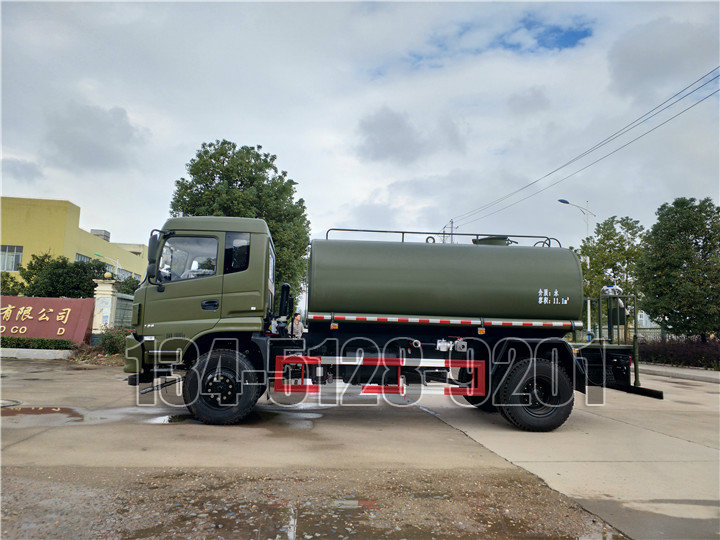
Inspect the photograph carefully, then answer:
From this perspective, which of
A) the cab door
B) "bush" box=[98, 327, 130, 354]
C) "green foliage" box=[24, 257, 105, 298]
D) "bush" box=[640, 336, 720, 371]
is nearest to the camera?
the cab door

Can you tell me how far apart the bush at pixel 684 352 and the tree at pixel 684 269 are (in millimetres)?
633

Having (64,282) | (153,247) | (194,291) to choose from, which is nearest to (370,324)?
(194,291)

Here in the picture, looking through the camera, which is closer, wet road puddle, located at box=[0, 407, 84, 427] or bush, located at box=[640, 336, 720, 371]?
wet road puddle, located at box=[0, 407, 84, 427]

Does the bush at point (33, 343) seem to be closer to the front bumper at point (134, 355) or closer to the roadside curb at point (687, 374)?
the front bumper at point (134, 355)

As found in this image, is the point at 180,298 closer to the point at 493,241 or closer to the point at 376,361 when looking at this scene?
the point at 376,361

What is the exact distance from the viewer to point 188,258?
7.91m

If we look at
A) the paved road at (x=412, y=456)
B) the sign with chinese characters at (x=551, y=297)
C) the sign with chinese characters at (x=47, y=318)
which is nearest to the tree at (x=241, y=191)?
the sign with chinese characters at (x=47, y=318)

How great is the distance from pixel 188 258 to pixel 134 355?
1.67 meters

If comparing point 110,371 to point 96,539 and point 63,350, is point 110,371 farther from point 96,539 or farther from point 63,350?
point 96,539

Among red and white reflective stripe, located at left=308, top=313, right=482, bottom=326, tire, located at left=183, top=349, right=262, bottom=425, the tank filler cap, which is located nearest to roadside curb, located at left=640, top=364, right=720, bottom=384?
the tank filler cap

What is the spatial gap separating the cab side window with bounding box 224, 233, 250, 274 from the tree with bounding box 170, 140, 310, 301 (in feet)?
40.9

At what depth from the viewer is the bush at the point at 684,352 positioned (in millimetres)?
21734

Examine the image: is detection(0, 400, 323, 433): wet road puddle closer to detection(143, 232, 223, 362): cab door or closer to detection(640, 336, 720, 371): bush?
detection(143, 232, 223, 362): cab door

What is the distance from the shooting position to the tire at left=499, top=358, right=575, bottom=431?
26.5 ft
